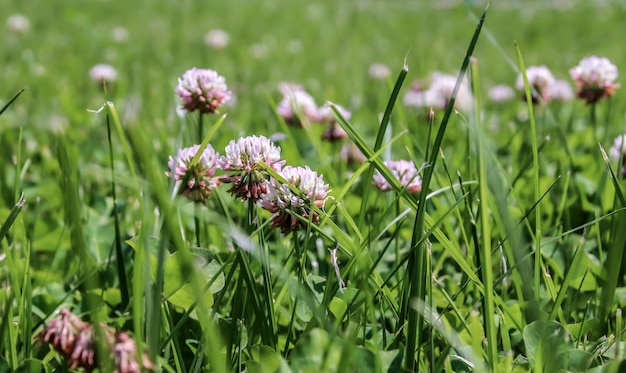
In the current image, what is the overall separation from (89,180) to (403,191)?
0.84 meters

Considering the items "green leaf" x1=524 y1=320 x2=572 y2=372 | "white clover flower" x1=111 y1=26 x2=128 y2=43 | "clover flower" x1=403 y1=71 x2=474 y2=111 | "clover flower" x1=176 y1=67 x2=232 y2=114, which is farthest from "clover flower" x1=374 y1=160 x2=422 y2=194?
"white clover flower" x1=111 y1=26 x2=128 y2=43

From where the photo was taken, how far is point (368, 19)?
4.90 metres

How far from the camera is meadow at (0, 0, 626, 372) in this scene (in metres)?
0.56

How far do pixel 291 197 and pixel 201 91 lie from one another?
12.9 inches

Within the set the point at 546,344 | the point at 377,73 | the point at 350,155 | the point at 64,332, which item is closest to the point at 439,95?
the point at 350,155

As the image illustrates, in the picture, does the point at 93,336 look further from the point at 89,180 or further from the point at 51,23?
the point at 51,23

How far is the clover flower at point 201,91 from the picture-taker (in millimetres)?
940

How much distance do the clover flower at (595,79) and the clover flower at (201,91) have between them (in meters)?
0.68

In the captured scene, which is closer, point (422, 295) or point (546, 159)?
point (422, 295)

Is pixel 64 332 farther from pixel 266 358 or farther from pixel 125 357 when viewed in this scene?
pixel 266 358

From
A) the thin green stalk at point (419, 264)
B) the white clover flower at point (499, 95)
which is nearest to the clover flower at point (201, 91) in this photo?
the thin green stalk at point (419, 264)

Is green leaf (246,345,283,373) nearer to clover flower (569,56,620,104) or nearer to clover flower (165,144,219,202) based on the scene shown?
clover flower (165,144,219,202)

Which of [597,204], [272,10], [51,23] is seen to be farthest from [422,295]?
[272,10]

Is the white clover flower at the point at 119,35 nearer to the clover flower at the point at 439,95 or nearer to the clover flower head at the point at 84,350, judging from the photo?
the clover flower at the point at 439,95
